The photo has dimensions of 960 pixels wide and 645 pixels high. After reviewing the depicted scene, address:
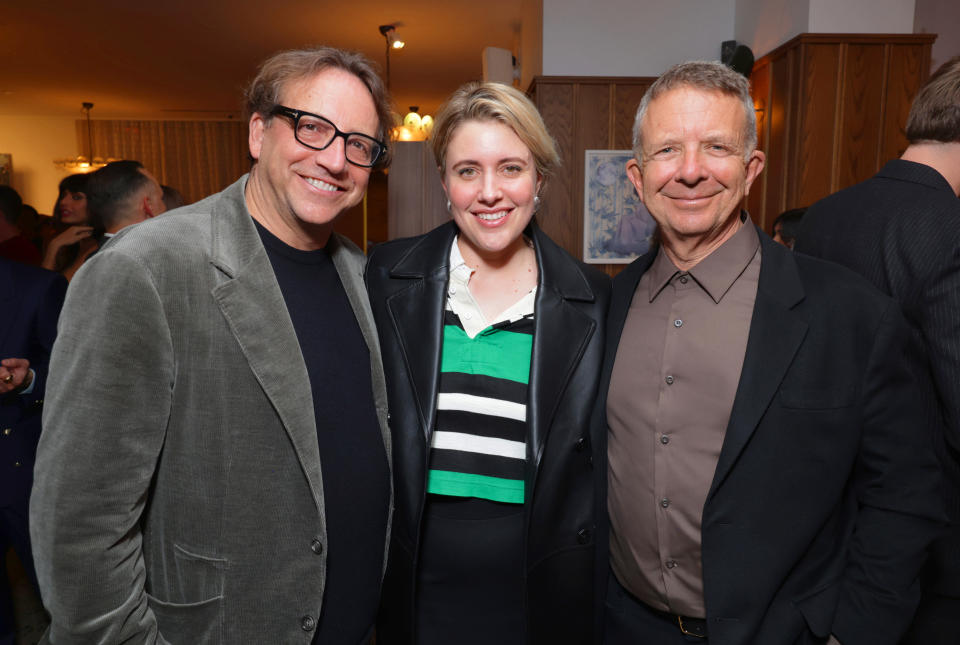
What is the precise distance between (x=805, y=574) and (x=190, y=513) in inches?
51.5

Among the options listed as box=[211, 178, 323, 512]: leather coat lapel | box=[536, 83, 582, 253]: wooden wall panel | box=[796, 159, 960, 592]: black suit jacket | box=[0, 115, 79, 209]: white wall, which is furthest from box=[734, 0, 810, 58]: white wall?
box=[0, 115, 79, 209]: white wall

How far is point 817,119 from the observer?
3.88m

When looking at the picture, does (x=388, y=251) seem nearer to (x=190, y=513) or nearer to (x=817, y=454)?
(x=190, y=513)

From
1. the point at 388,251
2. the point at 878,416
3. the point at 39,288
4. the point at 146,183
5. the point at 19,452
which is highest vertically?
the point at 146,183

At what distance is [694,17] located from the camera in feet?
15.9

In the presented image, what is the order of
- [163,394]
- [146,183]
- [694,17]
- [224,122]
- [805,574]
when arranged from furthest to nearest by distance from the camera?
1. [224,122]
2. [694,17]
3. [146,183]
4. [805,574]
5. [163,394]

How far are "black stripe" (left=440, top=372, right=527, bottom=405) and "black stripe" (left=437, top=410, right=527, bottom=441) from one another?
55 mm

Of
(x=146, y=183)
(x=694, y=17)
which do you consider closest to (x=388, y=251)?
(x=146, y=183)

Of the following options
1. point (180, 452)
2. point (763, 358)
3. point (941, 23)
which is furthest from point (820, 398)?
point (941, 23)

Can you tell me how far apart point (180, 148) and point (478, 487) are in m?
12.5

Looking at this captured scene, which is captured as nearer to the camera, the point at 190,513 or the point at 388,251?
the point at 190,513

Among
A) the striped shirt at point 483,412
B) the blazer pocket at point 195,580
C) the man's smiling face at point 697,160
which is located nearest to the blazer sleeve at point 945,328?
the man's smiling face at point 697,160

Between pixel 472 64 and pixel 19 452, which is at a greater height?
pixel 472 64

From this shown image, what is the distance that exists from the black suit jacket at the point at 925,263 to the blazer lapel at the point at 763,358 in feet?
1.34
